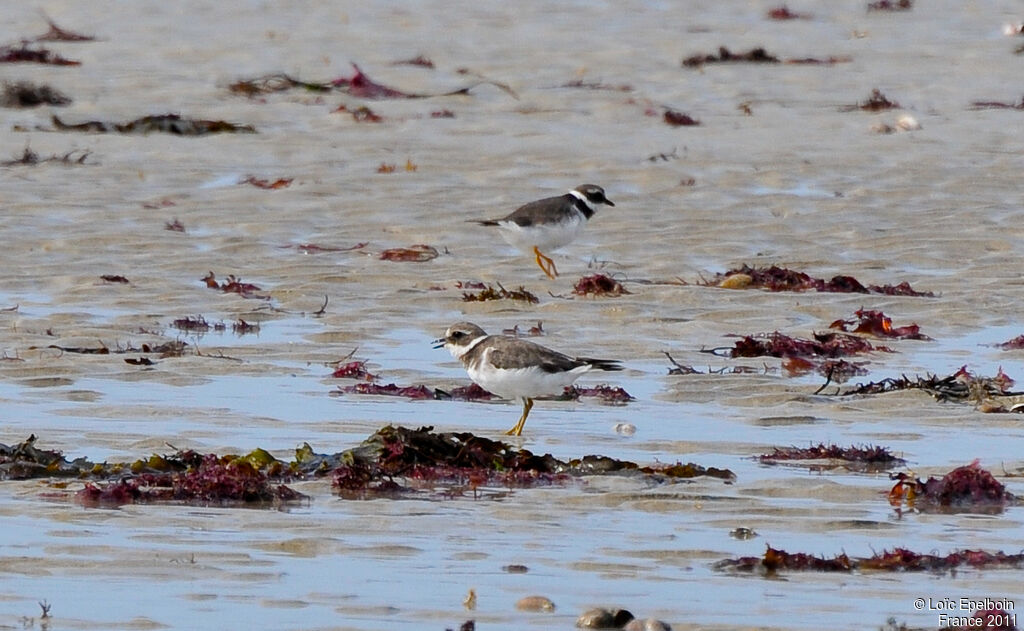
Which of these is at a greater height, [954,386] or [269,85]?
[269,85]

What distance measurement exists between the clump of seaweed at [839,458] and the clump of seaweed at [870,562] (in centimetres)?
166

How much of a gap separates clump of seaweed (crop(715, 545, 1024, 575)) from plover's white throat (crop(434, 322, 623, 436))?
272 centimetres

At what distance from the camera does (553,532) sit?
6789 mm

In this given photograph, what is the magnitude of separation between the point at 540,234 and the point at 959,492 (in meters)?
6.35

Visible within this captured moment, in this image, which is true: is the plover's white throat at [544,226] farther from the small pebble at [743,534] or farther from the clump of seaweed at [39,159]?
the small pebble at [743,534]

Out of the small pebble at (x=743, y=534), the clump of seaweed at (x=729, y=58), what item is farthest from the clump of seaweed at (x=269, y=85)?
the small pebble at (x=743, y=534)

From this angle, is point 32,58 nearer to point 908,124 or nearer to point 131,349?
point 908,124

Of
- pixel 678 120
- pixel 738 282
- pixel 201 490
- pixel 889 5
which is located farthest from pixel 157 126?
pixel 889 5

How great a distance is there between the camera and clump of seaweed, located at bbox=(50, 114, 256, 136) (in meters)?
18.8

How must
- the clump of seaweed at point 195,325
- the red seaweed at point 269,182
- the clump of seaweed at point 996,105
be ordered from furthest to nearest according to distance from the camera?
the clump of seaweed at point 996,105 < the red seaweed at point 269,182 < the clump of seaweed at point 195,325

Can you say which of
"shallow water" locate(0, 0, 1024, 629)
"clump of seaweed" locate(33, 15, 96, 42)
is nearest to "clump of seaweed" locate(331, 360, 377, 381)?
"shallow water" locate(0, 0, 1024, 629)

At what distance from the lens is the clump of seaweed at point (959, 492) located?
7219 mm

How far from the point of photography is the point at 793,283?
1273 centimetres

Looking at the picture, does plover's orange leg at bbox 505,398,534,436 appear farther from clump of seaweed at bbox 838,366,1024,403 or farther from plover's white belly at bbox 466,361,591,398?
clump of seaweed at bbox 838,366,1024,403
